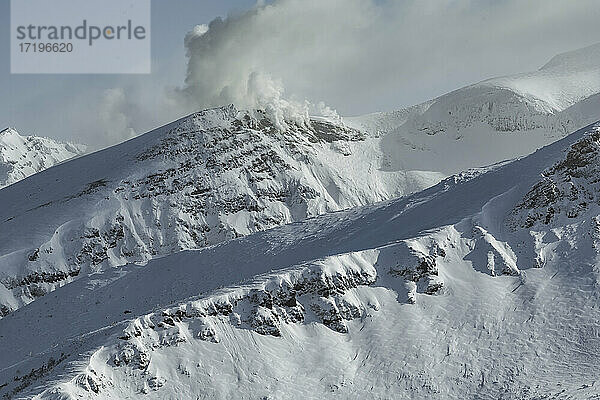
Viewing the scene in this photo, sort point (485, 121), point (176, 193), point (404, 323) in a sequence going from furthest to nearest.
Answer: point (485, 121) < point (176, 193) < point (404, 323)

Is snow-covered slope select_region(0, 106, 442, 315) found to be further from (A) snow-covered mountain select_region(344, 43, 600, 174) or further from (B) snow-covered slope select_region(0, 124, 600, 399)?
(B) snow-covered slope select_region(0, 124, 600, 399)

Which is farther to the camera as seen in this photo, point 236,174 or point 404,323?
point 236,174

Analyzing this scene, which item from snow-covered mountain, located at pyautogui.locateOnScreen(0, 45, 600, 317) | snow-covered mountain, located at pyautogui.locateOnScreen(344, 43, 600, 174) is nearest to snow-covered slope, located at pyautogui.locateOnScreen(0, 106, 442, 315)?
snow-covered mountain, located at pyautogui.locateOnScreen(0, 45, 600, 317)

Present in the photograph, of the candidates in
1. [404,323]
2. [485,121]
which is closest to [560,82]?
[485,121]

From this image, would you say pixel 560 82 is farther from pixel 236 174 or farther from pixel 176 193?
pixel 176 193

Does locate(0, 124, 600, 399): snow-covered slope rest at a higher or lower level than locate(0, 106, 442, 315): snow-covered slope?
lower

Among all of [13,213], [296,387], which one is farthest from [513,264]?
[13,213]

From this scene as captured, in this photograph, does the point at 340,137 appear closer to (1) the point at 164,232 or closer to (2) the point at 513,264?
(1) the point at 164,232
